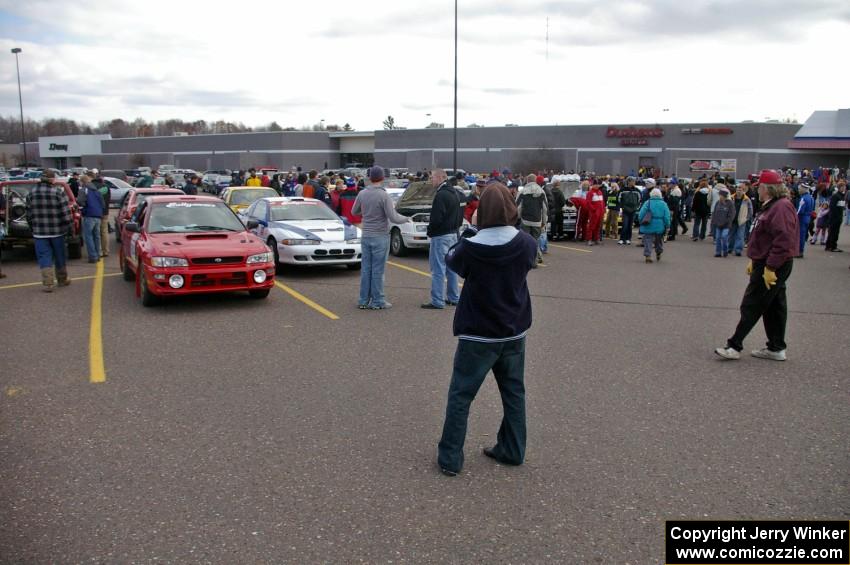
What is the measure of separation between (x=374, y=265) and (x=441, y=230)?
1.08 meters

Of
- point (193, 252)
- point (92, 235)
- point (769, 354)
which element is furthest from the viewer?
point (92, 235)

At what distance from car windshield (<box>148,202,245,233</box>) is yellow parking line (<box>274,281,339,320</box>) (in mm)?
1324

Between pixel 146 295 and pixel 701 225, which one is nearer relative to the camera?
pixel 146 295

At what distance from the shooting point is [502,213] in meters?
4.46

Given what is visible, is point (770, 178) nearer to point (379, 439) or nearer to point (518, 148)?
point (379, 439)

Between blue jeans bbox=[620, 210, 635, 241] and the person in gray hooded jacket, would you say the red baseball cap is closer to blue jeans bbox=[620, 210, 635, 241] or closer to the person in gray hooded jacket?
the person in gray hooded jacket

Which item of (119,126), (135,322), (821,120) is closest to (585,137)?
(821,120)

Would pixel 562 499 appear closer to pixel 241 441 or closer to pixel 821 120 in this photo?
pixel 241 441

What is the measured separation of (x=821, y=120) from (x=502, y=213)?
59919 millimetres

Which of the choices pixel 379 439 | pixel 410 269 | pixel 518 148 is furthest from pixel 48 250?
pixel 518 148

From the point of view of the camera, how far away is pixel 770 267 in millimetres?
7023

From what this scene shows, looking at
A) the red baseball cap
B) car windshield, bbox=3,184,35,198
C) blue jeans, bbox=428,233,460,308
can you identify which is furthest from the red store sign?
the red baseball cap

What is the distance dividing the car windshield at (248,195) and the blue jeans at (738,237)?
11603mm

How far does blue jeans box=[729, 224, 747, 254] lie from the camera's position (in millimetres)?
17281
